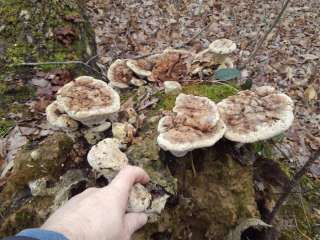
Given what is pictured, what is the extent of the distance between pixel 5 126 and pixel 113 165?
8.12 feet

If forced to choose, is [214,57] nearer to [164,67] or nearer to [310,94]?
[164,67]

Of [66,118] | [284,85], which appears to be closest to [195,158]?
[66,118]

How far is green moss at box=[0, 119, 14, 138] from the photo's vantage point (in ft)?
15.5

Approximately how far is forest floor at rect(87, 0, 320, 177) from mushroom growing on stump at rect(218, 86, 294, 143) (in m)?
2.36

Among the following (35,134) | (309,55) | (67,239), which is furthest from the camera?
(309,55)

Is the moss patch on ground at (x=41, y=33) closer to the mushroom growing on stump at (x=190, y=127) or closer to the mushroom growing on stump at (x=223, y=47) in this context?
the mushroom growing on stump at (x=223, y=47)

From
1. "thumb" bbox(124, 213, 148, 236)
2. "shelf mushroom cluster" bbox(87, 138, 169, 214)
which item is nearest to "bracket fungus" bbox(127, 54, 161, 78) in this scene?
"shelf mushroom cluster" bbox(87, 138, 169, 214)

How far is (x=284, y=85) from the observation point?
7.15 metres

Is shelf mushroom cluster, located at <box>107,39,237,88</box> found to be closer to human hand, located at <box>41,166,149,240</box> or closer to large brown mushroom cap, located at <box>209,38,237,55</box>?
large brown mushroom cap, located at <box>209,38,237,55</box>

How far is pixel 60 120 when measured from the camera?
11.3 ft

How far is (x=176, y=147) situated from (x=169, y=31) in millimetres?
6516

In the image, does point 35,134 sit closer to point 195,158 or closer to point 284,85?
point 195,158

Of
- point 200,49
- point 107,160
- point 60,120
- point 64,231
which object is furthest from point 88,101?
point 200,49

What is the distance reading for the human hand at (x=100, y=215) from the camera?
2230mm
